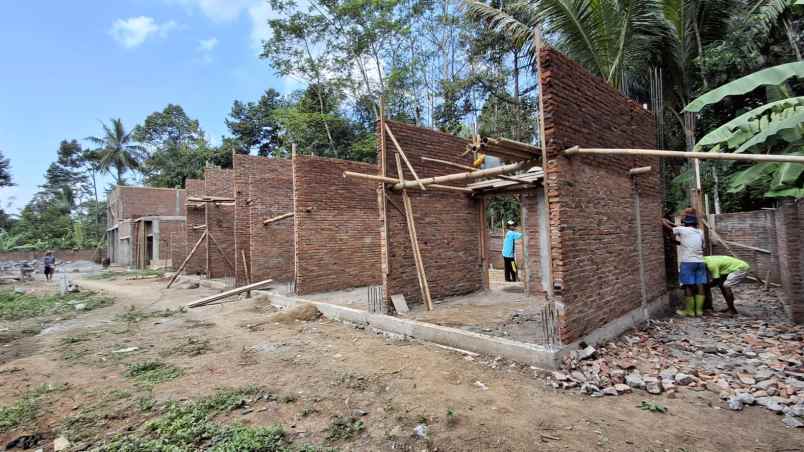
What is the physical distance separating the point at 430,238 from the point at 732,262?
5.65 meters

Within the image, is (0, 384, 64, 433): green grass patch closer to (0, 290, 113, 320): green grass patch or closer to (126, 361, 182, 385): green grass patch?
(126, 361, 182, 385): green grass patch

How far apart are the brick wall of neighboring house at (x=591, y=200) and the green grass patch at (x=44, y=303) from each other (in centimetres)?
1231

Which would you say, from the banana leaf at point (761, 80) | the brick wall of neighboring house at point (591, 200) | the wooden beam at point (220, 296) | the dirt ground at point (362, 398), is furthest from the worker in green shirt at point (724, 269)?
the wooden beam at point (220, 296)

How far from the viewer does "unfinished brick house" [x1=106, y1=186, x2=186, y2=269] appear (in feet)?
80.3

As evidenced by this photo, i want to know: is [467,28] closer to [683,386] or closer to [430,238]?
[430,238]

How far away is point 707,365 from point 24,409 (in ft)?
26.2

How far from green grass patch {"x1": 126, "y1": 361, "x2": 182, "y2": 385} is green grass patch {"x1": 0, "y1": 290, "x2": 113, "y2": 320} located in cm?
703

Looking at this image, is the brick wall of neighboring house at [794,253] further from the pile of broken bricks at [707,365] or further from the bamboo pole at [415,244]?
the bamboo pole at [415,244]

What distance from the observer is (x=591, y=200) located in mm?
5605

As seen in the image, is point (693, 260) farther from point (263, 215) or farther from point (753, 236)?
point (263, 215)

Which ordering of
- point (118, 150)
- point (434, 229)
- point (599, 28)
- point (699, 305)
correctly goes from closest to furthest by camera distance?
point (699, 305) < point (434, 229) < point (599, 28) < point (118, 150)

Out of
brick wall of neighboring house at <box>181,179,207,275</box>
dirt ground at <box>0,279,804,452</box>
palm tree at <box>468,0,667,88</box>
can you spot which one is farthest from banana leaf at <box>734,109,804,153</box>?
brick wall of neighboring house at <box>181,179,207,275</box>

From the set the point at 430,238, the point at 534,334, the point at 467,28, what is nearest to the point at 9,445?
the point at 534,334

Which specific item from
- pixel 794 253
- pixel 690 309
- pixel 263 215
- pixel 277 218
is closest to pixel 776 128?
pixel 794 253
